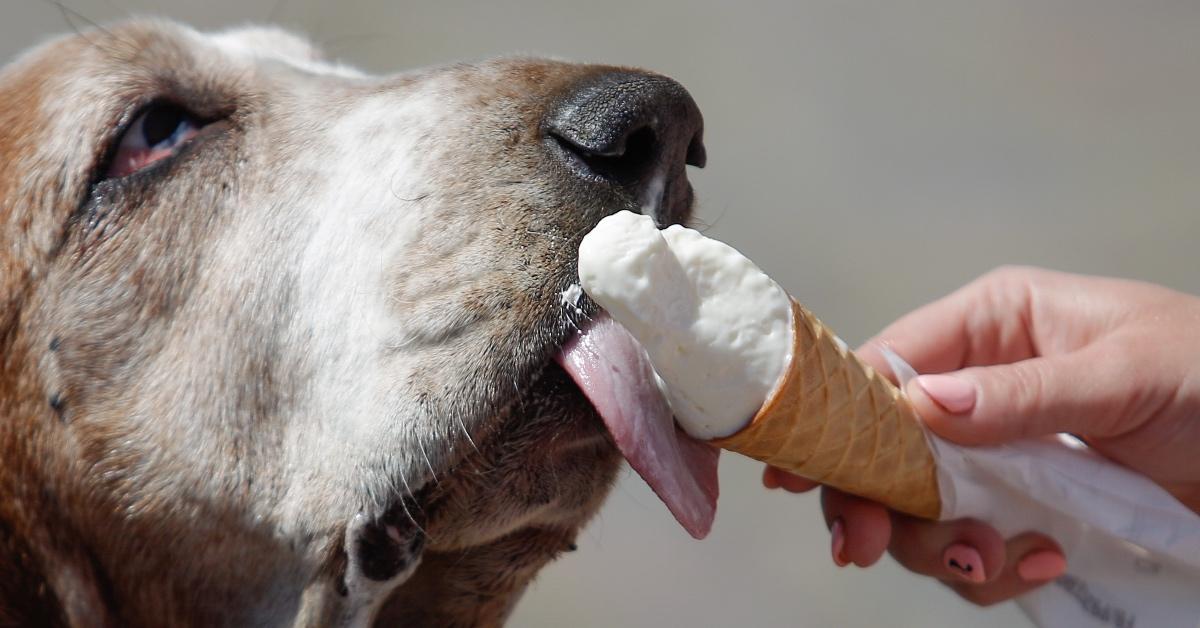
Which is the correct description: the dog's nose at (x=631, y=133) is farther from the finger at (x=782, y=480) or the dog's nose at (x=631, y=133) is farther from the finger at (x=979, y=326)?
the finger at (x=979, y=326)

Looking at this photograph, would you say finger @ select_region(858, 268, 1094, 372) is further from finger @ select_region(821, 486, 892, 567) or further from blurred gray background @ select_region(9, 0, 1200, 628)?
blurred gray background @ select_region(9, 0, 1200, 628)

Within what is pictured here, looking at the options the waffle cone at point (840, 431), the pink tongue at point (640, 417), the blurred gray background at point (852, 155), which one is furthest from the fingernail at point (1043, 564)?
the blurred gray background at point (852, 155)

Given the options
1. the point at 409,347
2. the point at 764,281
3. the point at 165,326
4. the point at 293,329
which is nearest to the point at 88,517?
the point at 165,326

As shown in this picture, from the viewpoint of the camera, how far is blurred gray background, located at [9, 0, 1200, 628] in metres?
4.96

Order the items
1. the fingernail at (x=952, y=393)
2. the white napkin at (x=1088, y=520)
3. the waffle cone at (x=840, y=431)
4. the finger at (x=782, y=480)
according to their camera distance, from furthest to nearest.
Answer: the finger at (x=782, y=480)
the white napkin at (x=1088, y=520)
the fingernail at (x=952, y=393)
the waffle cone at (x=840, y=431)

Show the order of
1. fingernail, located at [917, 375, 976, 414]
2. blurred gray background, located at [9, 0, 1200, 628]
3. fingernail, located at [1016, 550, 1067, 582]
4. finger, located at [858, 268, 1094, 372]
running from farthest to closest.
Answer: blurred gray background, located at [9, 0, 1200, 628] → finger, located at [858, 268, 1094, 372] → fingernail, located at [1016, 550, 1067, 582] → fingernail, located at [917, 375, 976, 414]

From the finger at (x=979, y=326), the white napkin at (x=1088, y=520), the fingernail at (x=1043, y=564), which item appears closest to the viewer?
the white napkin at (x=1088, y=520)

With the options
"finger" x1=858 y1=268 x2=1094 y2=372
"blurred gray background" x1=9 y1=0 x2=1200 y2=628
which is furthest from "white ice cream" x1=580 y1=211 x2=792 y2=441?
"blurred gray background" x1=9 y1=0 x2=1200 y2=628

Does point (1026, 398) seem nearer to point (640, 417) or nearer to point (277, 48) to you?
point (640, 417)

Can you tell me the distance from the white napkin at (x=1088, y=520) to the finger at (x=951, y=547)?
42 millimetres

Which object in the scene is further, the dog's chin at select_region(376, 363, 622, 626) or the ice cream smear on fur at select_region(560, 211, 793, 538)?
the dog's chin at select_region(376, 363, 622, 626)

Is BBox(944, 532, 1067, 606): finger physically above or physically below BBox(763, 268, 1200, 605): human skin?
below

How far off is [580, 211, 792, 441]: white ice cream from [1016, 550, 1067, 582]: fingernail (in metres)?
0.87

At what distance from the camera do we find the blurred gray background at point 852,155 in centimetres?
496
